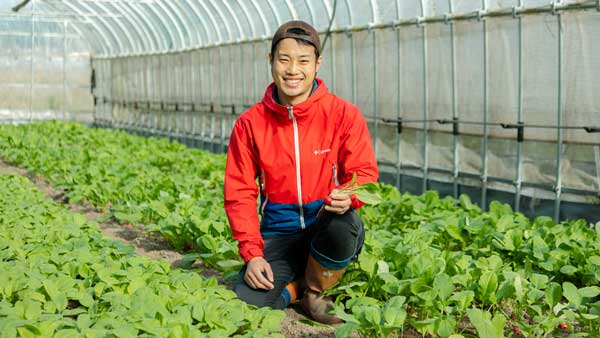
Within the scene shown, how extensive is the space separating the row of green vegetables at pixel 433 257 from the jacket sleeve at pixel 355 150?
44 centimetres

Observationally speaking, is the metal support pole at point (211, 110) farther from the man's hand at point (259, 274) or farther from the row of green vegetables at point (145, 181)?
the man's hand at point (259, 274)

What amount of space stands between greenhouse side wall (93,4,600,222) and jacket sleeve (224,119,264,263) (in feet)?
13.0

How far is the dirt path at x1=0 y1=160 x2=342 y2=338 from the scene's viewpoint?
12.0 ft

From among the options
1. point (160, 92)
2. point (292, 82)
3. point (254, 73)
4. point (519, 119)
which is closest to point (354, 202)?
point (292, 82)

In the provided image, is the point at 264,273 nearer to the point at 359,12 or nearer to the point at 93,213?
the point at 93,213

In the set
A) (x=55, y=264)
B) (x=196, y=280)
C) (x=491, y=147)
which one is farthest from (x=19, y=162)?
(x=196, y=280)

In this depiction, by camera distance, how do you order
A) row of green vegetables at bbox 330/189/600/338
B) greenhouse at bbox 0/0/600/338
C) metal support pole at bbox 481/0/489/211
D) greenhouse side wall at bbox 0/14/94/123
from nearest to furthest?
1. row of green vegetables at bbox 330/189/600/338
2. greenhouse at bbox 0/0/600/338
3. metal support pole at bbox 481/0/489/211
4. greenhouse side wall at bbox 0/14/94/123

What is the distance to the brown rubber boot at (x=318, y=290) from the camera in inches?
147

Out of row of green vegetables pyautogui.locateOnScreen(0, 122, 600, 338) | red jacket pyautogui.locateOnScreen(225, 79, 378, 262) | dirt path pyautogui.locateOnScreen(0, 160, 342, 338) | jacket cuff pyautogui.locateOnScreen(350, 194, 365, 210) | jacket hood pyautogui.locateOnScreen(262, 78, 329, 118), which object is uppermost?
jacket hood pyautogui.locateOnScreen(262, 78, 329, 118)

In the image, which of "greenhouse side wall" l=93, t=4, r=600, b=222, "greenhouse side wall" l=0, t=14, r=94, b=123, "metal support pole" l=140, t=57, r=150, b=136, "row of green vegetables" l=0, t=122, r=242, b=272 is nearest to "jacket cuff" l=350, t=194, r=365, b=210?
"row of green vegetables" l=0, t=122, r=242, b=272

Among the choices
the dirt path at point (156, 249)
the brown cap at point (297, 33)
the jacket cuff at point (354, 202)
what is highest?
the brown cap at point (297, 33)

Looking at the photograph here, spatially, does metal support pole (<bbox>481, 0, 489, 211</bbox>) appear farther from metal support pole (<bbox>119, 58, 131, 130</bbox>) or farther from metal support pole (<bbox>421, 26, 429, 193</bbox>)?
metal support pole (<bbox>119, 58, 131, 130</bbox>)

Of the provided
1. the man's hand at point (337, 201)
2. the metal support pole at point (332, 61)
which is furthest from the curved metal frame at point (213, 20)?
the man's hand at point (337, 201)

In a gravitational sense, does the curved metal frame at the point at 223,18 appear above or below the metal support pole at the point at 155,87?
above
